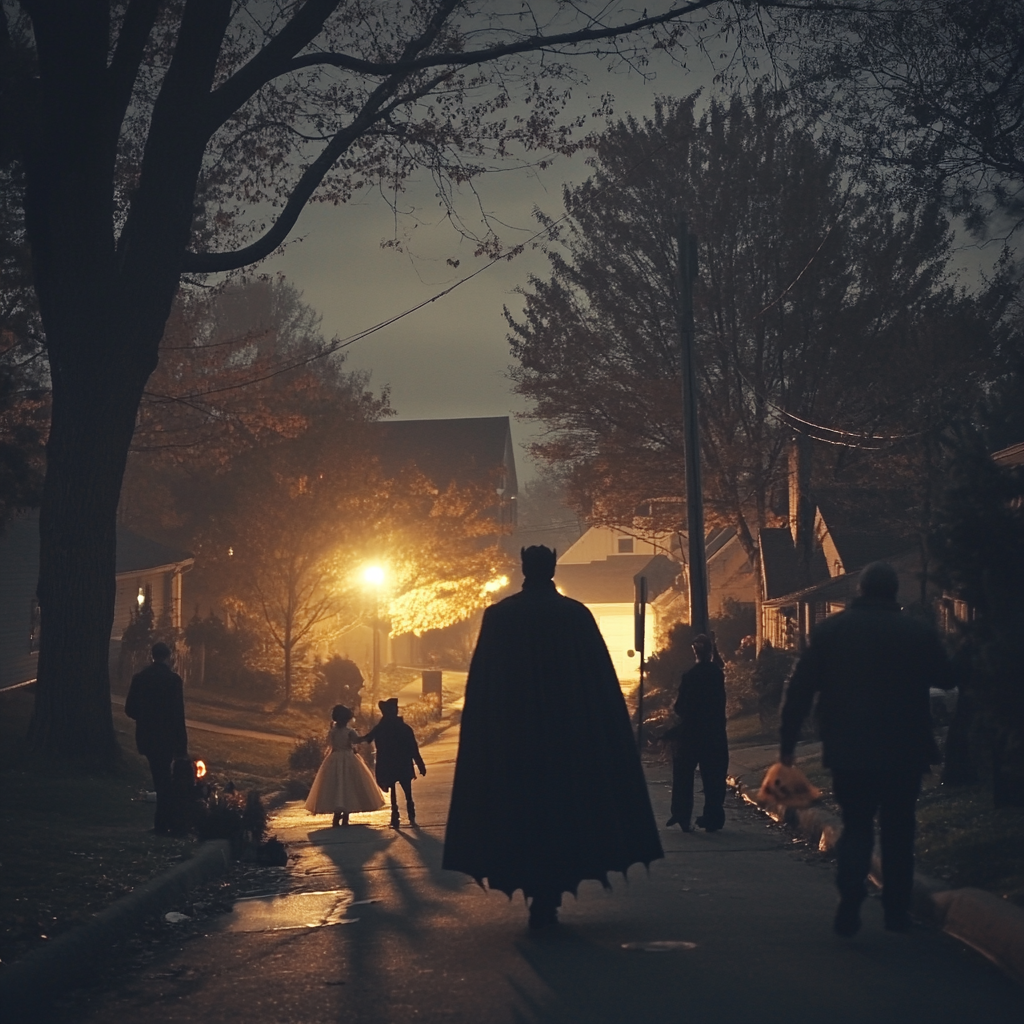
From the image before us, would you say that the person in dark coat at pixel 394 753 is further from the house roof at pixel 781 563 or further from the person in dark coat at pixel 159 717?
the house roof at pixel 781 563

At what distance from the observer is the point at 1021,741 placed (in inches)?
342

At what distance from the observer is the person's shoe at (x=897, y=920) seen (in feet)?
23.5

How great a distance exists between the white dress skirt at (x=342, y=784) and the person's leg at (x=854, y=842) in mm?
10456

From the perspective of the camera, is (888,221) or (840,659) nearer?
(840,659)

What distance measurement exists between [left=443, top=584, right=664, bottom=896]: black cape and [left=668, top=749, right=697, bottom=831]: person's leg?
568 centimetres

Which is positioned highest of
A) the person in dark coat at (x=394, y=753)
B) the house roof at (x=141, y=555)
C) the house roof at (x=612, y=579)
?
the house roof at (x=612, y=579)

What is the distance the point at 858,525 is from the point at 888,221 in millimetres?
9131

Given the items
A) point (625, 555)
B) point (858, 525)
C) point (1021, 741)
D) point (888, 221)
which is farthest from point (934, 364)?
point (625, 555)

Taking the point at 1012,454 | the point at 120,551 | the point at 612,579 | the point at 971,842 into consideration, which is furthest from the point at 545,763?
the point at 612,579

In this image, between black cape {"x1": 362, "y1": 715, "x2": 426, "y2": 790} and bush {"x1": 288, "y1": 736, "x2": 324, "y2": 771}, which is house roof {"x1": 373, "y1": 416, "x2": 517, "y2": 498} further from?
black cape {"x1": 362, "y1": 715, "x2": 426, "y2": 790}

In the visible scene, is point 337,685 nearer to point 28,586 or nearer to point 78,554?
point 28,586

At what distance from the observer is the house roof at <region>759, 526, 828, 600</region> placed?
128 feet

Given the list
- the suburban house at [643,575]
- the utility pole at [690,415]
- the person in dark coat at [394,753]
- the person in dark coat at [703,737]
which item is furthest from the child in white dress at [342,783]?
the suburban house at [643,575]

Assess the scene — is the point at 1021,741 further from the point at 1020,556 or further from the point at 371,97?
the point at 371,97
